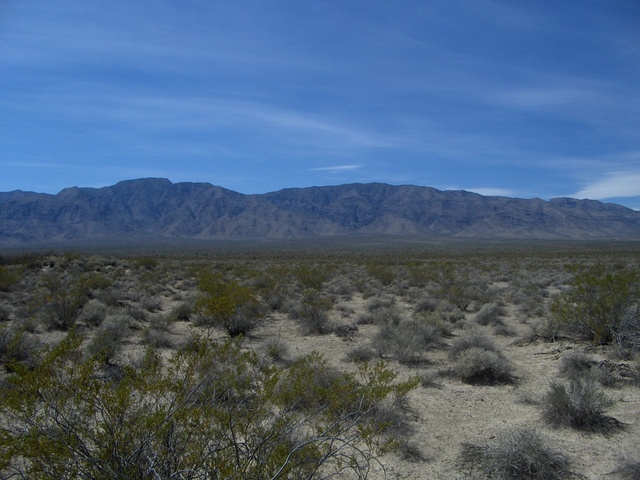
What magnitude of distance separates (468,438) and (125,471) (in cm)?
483

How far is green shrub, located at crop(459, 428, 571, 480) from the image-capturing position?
16.9ft

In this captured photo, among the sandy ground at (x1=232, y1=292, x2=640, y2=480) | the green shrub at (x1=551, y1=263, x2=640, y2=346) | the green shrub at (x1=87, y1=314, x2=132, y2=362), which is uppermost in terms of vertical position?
the green shrub at (x1=551, y1=263, x2=640, y2=346)

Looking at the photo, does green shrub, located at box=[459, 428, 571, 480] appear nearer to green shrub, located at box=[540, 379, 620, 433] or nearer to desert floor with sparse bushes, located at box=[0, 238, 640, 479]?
desert floor with sparse bushes, located at box=[0, 238, 640, 479]

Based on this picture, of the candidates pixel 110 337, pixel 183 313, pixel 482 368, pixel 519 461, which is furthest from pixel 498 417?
pixel 183 313

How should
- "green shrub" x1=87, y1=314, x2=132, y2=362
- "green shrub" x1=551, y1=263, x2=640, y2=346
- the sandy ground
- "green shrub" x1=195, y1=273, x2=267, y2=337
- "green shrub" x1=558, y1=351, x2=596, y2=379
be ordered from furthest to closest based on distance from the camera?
1. "green shrub" x1=195, y1=273, x2=267, y2=337
2. "green shrub" x1=551, y1=263, x2=640, y2=346
3. "green shrub" x1=87, y1=314, x2=132, y2=362
4. "green shrub" x1=558, y1=351, x2=596, y2=379
5. the sandy ground

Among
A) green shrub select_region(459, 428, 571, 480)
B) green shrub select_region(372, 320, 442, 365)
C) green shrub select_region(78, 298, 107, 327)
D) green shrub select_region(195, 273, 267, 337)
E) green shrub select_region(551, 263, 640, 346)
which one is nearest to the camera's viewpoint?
green shrub select_region(459, 428, 571, 480)

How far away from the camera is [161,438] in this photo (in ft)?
11.8

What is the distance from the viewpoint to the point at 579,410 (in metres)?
6.53

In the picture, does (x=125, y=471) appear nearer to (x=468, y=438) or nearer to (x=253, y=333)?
(x=468, y=438)

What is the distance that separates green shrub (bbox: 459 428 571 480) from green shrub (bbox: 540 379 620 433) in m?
1.13

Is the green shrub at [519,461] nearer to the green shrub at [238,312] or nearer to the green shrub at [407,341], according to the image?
the green shrub at [407,341]

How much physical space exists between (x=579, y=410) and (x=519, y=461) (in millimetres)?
1988

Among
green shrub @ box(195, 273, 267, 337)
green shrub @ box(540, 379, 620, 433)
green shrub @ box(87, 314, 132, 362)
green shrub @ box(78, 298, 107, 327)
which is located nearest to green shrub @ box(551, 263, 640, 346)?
green shrub @ box(540, 379, 620, 433)

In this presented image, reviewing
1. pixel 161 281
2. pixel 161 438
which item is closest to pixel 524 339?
pixel 161 438
